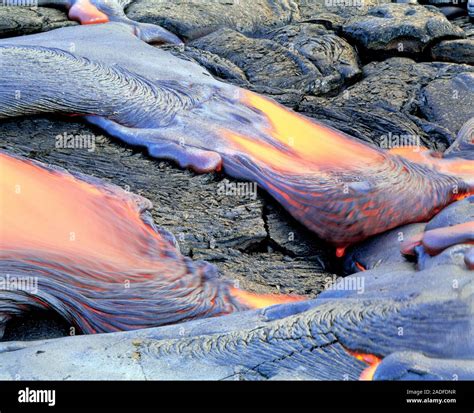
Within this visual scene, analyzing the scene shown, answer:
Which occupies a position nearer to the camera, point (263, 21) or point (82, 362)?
point (82, 362)

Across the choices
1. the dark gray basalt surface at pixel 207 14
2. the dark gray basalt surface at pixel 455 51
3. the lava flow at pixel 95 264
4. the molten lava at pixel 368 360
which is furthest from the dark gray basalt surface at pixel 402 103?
the molten lava at pixel 368 360

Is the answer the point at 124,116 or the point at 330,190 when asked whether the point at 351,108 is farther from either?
the point at 124,116

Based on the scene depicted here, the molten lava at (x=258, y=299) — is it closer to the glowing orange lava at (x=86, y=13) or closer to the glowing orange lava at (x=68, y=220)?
the glowing orange lava at (x=68, y=220)

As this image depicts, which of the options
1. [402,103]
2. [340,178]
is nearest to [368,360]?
[340,178]

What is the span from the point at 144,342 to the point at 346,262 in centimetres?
158

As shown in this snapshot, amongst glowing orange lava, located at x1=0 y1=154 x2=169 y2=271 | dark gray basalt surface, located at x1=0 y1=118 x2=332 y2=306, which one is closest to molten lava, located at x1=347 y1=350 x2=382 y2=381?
dark gray basalt surface, located at x1=0 y1=118 x2=332 y2=306

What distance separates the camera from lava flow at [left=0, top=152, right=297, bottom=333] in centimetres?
378

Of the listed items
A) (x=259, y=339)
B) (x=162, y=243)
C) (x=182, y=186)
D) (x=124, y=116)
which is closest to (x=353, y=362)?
Answer: (x=259, y=339)

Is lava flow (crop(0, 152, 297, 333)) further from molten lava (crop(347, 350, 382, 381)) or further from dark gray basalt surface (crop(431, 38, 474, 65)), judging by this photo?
dark gray basalt surface (crop(431, 38, 474, 65))

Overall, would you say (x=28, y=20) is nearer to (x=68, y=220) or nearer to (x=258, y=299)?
(x=68, y=220)

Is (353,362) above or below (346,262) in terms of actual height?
above

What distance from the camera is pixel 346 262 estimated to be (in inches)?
181

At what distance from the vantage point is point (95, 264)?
387 cm

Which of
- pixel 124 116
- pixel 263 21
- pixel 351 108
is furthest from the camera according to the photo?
pixel 263 21
